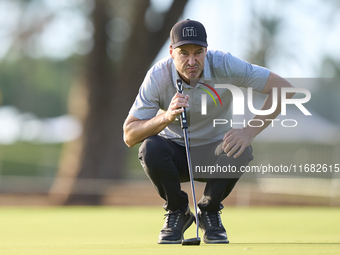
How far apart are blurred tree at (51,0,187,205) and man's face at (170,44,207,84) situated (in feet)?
28.4

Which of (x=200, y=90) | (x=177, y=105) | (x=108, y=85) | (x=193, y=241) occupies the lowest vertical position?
(x=193, y=241)

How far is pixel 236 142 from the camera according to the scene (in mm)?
3961

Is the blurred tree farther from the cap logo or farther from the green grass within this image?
the cap logo

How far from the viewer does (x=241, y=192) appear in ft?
37.7

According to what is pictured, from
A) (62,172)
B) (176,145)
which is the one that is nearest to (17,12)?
(62,172)

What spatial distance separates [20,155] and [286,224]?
64.5 ft

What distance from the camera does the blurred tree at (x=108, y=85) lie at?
41.2 feet

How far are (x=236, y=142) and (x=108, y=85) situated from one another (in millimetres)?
9103

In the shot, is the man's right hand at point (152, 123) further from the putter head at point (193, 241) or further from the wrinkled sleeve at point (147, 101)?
the putter head at point (193, 241)

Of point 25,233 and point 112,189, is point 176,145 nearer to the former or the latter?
point 25,233

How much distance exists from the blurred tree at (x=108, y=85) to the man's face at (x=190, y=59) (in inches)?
341

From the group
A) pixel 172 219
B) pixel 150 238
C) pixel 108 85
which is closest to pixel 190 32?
pixel 172 219

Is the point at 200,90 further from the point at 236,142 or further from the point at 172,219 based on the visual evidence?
the point at 172,219

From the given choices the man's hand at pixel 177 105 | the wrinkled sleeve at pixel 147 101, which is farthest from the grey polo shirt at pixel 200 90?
the man's hand at pixel 177 105
